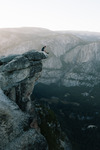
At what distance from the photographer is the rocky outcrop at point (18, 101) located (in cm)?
2339

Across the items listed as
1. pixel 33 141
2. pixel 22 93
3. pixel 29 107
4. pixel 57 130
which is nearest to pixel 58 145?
pixel 57 130

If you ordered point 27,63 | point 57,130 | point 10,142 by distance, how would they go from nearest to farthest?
point 10,142 < point 27,63 < point 57,130

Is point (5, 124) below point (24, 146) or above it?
above

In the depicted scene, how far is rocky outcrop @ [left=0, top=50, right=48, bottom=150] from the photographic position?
23.4 meters

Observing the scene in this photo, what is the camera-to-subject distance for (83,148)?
166375mm

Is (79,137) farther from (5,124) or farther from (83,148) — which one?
(5,124)

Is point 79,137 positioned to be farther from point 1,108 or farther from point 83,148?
point 1,108

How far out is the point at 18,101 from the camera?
50156mm

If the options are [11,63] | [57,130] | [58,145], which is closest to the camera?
[11,63]

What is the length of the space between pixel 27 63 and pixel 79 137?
170679 mm

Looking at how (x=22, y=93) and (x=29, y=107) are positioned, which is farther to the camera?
(x=29, y=107)

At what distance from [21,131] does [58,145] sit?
85.4 metres

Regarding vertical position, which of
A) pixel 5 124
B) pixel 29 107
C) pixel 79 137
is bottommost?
pixel 79 137

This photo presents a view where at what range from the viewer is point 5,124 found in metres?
23.9
